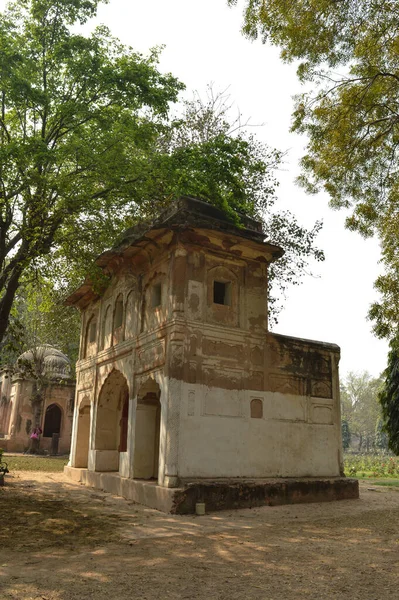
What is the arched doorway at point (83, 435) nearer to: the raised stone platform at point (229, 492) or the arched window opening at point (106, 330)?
the arched window opening at point (106, 330)

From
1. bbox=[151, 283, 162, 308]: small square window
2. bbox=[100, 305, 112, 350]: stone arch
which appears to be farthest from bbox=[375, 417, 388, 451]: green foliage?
bbox=[151, 283, 162, 308]: small square window

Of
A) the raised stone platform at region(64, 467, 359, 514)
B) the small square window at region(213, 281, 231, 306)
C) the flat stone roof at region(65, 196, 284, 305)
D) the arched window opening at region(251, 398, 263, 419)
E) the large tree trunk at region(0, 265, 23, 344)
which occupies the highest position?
the flat stone roof at region(65, 196, 284, 305)

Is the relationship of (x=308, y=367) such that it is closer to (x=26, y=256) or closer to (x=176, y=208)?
(x=176, y=208)

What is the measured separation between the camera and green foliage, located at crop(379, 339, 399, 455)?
18.3m

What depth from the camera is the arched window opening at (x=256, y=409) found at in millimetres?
11891

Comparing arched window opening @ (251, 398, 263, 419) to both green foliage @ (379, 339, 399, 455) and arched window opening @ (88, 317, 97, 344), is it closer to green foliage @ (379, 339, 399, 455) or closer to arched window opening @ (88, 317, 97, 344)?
arched window opening @ (88, 317, 97, 344)

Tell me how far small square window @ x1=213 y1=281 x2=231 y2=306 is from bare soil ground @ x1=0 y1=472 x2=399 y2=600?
4.99 metres

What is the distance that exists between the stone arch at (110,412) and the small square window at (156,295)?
328cm

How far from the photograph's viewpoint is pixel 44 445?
2880 cm

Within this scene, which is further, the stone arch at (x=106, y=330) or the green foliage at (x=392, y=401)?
the green foliage at (x=392, y=401)

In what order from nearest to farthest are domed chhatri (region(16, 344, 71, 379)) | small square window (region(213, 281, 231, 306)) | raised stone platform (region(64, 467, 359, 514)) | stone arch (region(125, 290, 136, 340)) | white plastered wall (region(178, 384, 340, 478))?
raised stone platform (region(64, 467, 359, 514)) < white plastered wall (region(178, 384, 340, 478)) < small square window (region(213, 281, 231, 306)) < stone arch (region(125, 290, 136, 340)) < domed chhatri (region(16, 344, 71, 379))

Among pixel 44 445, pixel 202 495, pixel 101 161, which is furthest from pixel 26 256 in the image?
pixel 44 445

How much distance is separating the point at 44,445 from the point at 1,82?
76.9 feet

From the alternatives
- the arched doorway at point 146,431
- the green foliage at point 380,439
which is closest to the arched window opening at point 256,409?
the arched doorway at point 146,431
